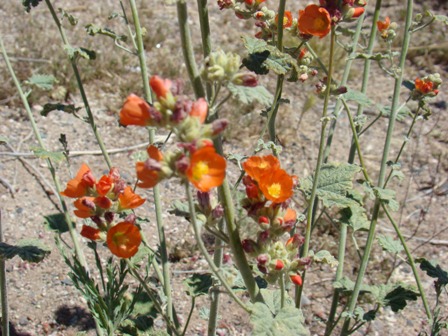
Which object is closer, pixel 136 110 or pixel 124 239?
pixel 136 110

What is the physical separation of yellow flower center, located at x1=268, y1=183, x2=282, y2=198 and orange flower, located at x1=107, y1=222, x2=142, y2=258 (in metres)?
0.39

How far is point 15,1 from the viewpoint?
539cm

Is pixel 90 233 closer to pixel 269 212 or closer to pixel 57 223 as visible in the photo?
pixel 269 212

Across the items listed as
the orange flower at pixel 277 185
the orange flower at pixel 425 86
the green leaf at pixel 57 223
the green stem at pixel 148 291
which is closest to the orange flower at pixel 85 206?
the green stem at pixel 148 291

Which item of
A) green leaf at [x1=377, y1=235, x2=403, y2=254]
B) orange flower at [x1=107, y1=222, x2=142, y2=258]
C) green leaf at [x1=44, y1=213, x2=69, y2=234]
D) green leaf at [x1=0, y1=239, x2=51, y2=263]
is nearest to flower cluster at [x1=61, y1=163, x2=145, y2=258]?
orange flower at [x1=107, y1=222, x2=142, y2=258]

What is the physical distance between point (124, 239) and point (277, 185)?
1.47 feet

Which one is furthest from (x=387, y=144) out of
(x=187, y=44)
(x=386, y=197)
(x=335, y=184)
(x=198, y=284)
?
(x=187, y=44)

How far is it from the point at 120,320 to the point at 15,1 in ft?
14.1

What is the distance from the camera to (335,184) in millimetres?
1905

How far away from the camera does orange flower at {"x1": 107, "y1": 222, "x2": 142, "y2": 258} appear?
160cm

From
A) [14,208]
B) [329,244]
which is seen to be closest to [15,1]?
[14,208]

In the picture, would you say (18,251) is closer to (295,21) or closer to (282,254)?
(282,254)

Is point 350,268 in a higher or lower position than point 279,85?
lower

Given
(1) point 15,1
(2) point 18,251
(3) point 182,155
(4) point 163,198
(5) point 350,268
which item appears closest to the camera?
(3) point 182,155
